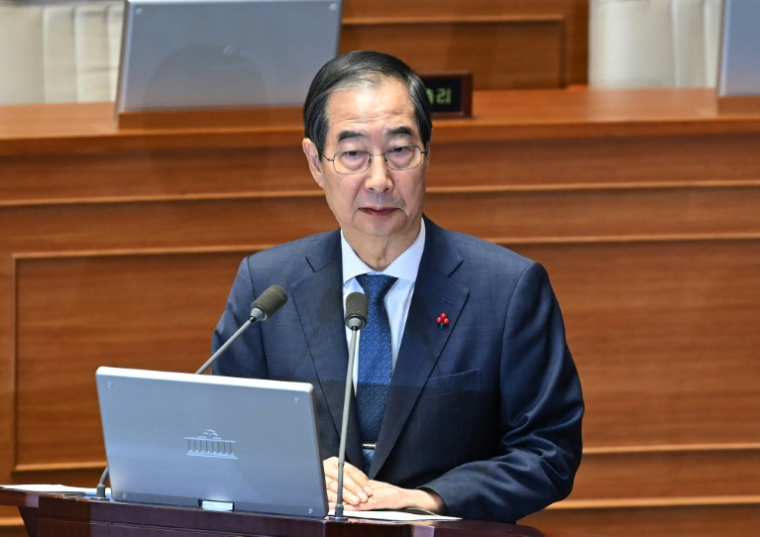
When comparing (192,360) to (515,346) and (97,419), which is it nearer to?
(97,419)

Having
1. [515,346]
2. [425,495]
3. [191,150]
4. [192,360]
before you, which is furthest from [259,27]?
[425,495]

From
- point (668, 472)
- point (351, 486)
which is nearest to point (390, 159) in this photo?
point (351, 486)

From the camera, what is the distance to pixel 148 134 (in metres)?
2.86

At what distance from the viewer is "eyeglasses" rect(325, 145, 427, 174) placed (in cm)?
190

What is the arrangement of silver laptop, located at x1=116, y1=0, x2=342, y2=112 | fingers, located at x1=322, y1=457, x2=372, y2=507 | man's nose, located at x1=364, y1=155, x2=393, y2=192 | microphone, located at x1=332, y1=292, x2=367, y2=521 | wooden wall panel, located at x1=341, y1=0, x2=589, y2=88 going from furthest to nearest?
wooden wall panel, located at x1=341, y1=0, x2=589, y2=88 < silver laptop, located at x1=116, y1=0, x2=342, y2=112 < man's nose, located at x1=364, y1=155, x2=393, y2=192 < fingers, located at x1=322, y1=457, x2=372, y2=507 < microphone, located at x1=332, y1=292, x2=367, y2=521

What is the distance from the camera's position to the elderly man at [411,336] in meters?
1.89

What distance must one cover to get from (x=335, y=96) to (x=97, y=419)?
1.32 meters

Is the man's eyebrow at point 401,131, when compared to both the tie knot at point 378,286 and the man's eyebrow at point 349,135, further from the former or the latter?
the tie knot at point 378,286

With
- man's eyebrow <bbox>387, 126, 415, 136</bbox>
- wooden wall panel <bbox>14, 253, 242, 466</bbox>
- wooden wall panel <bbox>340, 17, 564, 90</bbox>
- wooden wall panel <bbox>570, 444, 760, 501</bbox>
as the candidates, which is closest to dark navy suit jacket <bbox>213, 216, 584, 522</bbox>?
man's eyebrow <bbox>387, 126, 415, 136</bbox>

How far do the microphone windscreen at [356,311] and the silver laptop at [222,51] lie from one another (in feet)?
4.33

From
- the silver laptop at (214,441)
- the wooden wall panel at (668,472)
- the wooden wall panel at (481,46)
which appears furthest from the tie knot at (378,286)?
the wooden wall panel at (481,46)

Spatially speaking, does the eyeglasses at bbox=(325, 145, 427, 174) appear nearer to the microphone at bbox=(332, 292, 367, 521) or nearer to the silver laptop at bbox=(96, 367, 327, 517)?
the microphone at bbox=(332, 292, 367, 521)

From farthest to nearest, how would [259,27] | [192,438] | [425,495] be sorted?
[259,27]
[425,495]
[192,438]

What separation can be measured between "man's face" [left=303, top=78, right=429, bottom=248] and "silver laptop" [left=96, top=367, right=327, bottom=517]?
527mm
